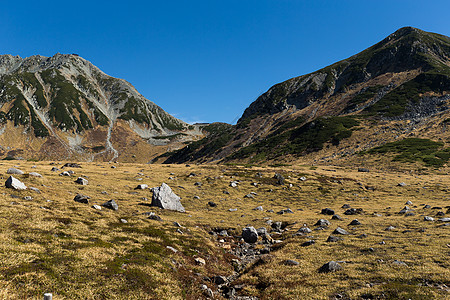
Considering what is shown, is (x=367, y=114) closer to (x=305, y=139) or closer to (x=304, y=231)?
(x=305, y=139)

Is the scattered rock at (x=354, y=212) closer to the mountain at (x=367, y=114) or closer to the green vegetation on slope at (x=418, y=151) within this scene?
the green vegetation on slope at (x=418, y=151)

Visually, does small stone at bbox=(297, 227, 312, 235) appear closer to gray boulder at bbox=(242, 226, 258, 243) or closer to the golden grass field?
the golden grass field

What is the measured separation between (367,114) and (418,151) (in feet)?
187

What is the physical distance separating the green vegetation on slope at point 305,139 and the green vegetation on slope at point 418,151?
24651mm

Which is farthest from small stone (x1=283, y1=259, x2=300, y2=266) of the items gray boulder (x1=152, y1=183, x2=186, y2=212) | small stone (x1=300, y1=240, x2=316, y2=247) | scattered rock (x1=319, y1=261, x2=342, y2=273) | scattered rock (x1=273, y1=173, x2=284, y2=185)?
scattered rock (x1=273, y1=173, x2=284, y2=185)

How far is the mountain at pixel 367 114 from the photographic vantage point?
113 m

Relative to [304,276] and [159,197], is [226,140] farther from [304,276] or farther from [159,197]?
[304,276]

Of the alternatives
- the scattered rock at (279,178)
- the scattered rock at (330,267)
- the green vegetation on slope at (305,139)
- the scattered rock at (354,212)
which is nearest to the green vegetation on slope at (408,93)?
the green vegetation on slope at (305,139)

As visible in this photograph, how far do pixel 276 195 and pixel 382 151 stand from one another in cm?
7010

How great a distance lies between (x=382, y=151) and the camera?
3632 inches

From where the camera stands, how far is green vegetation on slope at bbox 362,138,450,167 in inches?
3024

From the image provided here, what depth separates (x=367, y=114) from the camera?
136m

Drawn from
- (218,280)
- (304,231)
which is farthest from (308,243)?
(218,280)

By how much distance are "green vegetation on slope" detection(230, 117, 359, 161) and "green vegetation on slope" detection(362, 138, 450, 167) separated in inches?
971
